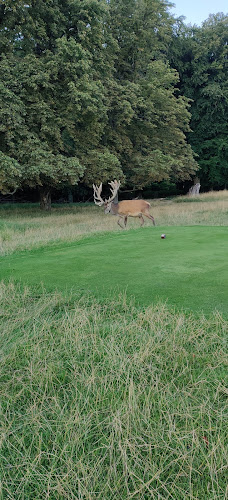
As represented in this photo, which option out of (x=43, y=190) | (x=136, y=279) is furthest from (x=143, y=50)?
(x=136, y=279)

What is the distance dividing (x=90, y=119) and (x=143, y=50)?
244 inches

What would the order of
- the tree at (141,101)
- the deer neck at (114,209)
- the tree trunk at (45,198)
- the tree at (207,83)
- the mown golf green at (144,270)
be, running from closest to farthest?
the mown golf green at (144,270)
the deer neck at (114,209)
the tree at (141,101)
the tree trunk at (45,198)
the tree at (207,83)

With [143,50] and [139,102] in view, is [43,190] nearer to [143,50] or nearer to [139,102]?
[139,102]

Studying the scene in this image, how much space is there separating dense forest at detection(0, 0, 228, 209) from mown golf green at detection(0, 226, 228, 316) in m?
7.25

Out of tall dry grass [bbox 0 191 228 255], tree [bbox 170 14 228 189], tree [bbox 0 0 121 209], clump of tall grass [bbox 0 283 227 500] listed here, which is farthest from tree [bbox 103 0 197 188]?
clump of tall grass [bbox 0 283 227 500]

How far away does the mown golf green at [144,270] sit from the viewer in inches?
139

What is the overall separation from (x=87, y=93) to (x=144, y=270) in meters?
10.4

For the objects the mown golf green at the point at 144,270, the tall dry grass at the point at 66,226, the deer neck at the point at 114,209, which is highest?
the deer neck at the point at 114,209

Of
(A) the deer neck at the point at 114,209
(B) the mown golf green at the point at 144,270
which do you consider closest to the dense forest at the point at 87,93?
(A) the deer neck at the point at 114,209

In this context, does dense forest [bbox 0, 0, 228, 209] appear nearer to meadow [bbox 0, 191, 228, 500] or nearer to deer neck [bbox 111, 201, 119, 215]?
deer neck [bbox 111, 201, 119, 215]

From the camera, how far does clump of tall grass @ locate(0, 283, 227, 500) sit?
1.54 meters

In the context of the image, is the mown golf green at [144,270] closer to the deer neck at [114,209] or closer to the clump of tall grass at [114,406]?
the clump of tall grass at [114,406]

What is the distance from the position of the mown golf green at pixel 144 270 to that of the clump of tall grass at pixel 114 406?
38cm

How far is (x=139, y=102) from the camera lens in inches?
671
